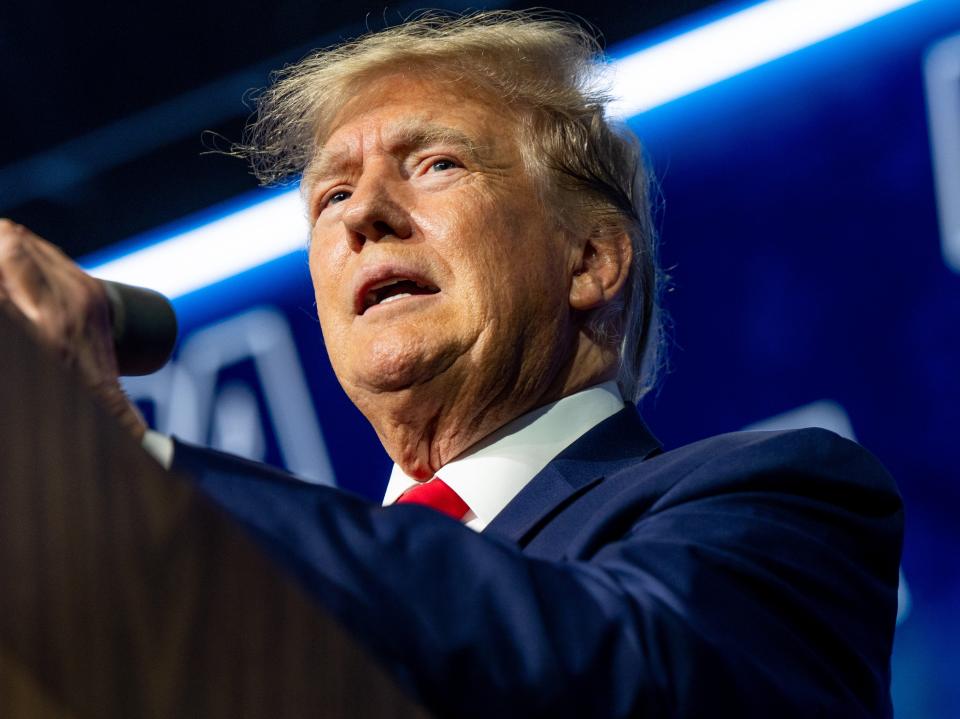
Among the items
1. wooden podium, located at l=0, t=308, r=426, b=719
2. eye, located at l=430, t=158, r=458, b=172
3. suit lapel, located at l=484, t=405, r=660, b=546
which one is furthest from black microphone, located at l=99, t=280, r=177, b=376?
eye, located at l=430, t=158, r=458, b=172

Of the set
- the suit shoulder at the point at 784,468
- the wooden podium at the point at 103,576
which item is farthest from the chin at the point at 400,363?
the wooden podium at the point at 103,576

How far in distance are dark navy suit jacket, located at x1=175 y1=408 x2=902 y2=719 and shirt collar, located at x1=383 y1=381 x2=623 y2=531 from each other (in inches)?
4.8

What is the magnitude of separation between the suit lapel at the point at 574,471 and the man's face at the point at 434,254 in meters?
0.19

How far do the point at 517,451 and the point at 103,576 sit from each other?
3.61 ft

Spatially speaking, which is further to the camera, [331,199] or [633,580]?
[331,199]

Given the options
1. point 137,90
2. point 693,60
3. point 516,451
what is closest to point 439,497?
point 516,451

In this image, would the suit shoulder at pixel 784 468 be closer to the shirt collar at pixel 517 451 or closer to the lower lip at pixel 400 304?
the shirt collar at pixel 517 451

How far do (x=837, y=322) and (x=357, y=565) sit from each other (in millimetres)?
1895

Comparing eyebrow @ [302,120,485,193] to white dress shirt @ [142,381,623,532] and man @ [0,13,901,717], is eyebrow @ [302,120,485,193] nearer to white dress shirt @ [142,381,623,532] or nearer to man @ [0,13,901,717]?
man @ [0,13,901,717]

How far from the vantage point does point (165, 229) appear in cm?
341

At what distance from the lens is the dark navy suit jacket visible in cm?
73

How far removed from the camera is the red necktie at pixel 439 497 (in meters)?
1.53

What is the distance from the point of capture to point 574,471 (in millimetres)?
1417

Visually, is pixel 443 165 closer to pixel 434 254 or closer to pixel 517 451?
pixel 434 254
